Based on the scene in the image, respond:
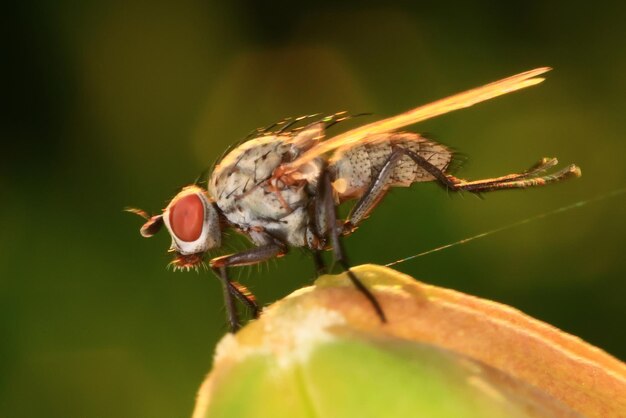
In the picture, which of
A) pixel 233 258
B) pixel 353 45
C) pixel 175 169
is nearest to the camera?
pixel 233 258

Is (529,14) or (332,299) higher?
(529,14)

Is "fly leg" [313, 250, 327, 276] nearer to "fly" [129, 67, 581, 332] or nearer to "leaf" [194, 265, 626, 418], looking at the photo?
"fly" [129, 67, 581, 332]

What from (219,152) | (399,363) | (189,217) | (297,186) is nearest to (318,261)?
(297,186)

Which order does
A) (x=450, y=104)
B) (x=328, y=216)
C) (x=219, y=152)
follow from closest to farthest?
(x=450, y=104) → (x=328, y=216) → (x=219, y=152)

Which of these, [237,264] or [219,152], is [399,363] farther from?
[219,152]

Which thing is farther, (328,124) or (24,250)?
(24,250)

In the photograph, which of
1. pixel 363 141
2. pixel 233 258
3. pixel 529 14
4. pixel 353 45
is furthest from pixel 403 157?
pixel 353 45

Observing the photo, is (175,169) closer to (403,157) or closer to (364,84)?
(364,84)
